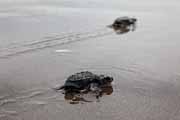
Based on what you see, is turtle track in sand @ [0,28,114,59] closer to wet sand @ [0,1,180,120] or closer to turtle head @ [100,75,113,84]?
wet sand @ [0,1,180,120]

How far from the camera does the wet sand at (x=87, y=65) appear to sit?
518 cm

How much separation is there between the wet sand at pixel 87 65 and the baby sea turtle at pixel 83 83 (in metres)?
0.24

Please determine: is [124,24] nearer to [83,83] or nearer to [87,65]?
[87,65]

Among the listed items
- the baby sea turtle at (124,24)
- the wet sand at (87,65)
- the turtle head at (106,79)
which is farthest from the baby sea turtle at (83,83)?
the baby sea turtle at (124,24)

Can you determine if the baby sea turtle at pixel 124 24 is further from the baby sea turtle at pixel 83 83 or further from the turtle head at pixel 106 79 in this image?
the baby sea turtle at pixel 83 83

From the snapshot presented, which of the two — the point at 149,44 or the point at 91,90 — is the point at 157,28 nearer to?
the point at 149,44

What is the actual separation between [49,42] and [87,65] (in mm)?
2226

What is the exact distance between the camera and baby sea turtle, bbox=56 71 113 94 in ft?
18.8

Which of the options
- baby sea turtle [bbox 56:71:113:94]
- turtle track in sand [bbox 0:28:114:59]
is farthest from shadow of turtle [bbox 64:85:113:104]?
turtle track in sand [bbox 0:28:114:59]

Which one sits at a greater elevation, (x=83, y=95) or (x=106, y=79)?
(x=106, y=79)

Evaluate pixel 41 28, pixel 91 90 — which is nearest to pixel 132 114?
pixel 91 90

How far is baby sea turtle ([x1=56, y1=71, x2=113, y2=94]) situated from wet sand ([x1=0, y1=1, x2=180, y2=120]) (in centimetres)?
24

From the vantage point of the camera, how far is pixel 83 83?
575cm

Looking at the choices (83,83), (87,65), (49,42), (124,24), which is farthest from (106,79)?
(124,24)
